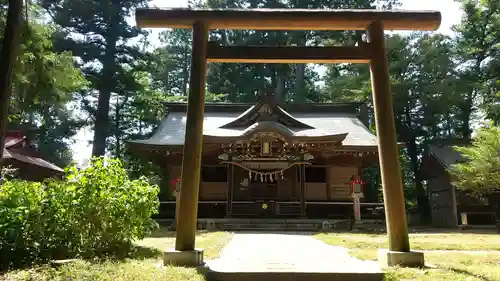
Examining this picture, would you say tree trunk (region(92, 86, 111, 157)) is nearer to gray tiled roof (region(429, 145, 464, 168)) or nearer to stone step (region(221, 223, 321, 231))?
stone step (region(221, 223, 321, 231))

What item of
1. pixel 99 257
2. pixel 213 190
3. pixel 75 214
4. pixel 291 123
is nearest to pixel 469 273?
pixel 99 257

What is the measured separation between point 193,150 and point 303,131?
509 inches

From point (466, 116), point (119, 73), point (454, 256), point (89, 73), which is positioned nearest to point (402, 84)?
point (466, 116)

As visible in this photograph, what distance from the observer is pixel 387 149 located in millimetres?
5516

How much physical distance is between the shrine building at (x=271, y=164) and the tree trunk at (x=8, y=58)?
899 centimetres

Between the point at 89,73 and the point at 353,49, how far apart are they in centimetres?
2574

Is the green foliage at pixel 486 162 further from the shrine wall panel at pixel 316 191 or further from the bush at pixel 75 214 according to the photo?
the bush at pixel 75 214

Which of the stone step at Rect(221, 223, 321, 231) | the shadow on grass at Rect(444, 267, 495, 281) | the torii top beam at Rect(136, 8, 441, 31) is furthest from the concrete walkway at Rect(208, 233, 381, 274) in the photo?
the stone step at Rect(221, 223, 321, 231)

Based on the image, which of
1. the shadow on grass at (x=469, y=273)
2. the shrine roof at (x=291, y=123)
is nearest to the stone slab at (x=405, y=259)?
the shadow on grass at (x=469, y=273)

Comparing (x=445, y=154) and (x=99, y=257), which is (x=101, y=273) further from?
(x=445, y=154)

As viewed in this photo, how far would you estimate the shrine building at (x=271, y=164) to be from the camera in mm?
15648

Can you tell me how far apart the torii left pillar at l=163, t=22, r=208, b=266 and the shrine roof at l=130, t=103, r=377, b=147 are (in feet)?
30.6

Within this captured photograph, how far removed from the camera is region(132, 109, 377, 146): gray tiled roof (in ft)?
57.2

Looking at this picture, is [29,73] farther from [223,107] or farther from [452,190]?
[452,190]
